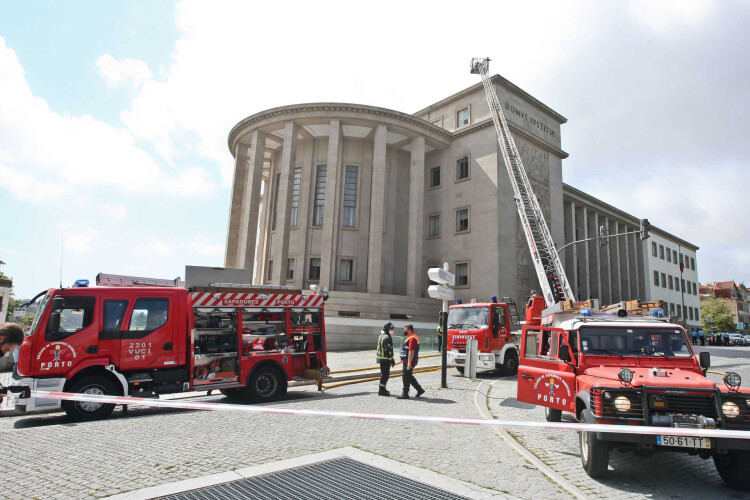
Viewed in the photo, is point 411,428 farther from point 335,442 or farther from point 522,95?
point 522,95

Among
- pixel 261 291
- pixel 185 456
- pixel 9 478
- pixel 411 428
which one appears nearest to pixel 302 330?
pixel 261 291

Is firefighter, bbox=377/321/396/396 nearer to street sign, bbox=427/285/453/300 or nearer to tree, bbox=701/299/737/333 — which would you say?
street sign, bbox=427/285/453/300

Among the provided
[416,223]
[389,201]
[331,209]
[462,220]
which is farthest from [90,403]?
[462,220]

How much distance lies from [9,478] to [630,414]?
21.0ft

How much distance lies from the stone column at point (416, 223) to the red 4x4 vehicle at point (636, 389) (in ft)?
81.8

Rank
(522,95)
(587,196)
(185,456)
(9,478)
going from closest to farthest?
(9,478) < (185,456) < (522,95) < (587,196)

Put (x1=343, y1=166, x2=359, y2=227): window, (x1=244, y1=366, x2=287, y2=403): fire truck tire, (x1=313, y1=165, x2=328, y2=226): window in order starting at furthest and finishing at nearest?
(x1=343, y1=166, x2=359, y2=227): window < (x1=313, y1=165, x2=328, y2=226): window < (x1=244, y1=366, x2=287, y2=403): fire truck tire

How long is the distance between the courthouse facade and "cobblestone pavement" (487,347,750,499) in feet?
73.7

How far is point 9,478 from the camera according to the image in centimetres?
461

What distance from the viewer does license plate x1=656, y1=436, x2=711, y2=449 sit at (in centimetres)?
446

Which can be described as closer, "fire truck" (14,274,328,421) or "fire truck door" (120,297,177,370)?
"fire truck" (14,274,328,421)

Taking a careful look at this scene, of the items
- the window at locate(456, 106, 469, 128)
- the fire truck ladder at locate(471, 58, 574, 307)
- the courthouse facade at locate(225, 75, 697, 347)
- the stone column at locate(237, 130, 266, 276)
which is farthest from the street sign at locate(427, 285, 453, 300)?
the window at locate(456, 106, 469, 128)

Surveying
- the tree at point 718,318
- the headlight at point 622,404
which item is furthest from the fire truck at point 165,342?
the tree at point 718,318

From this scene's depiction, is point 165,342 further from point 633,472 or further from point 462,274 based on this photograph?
point 462,274
